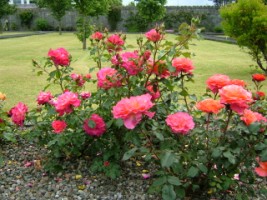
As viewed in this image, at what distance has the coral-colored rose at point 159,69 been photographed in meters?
2.15

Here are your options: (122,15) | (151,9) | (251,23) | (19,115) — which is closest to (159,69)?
(19,115)

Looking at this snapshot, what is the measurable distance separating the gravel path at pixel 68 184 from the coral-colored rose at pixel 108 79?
2.12 ft

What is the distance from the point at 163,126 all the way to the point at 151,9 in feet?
83.3

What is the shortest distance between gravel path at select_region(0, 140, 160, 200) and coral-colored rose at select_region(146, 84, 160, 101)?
0.56 m

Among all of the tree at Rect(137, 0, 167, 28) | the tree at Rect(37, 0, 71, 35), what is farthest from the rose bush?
the tree at Rect(137, 0, 167, 28)

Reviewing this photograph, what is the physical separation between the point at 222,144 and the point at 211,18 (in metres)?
29.1

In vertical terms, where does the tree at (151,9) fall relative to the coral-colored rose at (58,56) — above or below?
above

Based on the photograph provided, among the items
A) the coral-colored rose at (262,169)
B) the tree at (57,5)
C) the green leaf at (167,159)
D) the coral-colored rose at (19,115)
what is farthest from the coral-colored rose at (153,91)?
the tree at (57,5)

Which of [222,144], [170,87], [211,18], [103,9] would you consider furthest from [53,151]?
[211,18]

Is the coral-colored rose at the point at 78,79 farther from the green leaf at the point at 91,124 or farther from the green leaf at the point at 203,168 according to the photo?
the green leaf at the point at 203,168

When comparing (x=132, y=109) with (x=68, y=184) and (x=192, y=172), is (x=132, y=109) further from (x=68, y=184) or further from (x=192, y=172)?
(x=68, y=184)

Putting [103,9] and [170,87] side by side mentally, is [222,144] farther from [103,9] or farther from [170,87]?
[103,9]

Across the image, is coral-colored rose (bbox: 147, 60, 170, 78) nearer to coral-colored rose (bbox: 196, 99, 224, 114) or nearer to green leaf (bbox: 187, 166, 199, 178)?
→ coral-colored rose (bbox: 196, 99, 224, 114)

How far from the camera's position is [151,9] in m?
26.6
